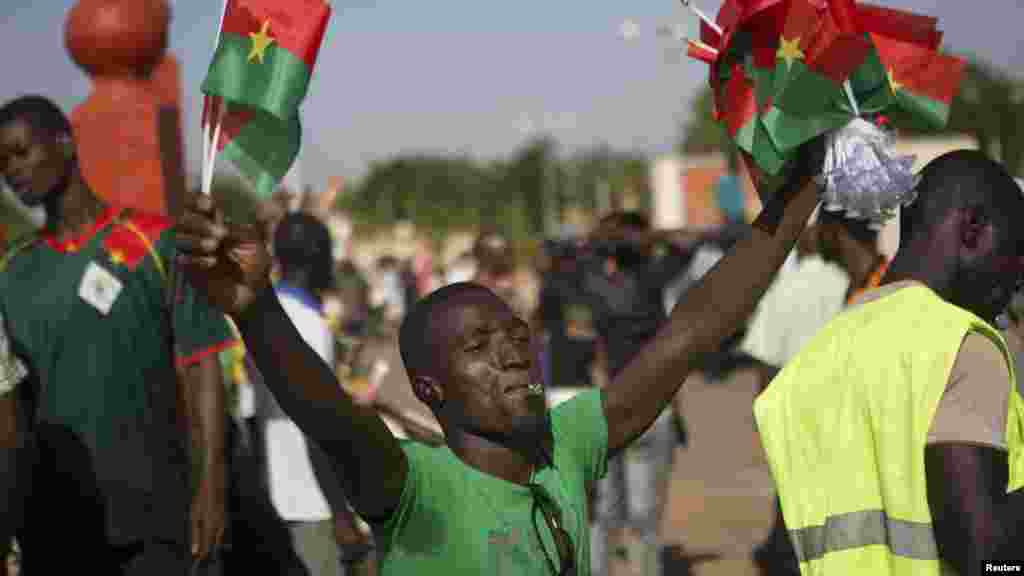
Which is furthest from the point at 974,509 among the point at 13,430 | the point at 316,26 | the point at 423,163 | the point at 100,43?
the point at 423,163

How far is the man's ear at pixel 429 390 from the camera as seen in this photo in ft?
9.59

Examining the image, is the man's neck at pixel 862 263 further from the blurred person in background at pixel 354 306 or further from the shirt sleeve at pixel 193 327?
the blurred person in background at pixel 354 306

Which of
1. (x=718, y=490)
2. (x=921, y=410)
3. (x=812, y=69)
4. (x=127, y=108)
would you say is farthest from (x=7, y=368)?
(x=718, y=490)

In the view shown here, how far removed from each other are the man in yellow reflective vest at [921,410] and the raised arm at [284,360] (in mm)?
823

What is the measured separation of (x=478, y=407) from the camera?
112 inches

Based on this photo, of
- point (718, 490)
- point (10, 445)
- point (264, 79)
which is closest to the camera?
point (264, 79)

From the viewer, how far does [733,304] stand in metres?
3.18

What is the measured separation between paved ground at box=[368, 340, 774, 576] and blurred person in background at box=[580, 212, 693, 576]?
0.31 metres

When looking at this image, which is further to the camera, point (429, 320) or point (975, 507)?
point (429, 320)

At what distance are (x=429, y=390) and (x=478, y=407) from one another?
0.47ft

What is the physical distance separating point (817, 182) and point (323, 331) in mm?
2624

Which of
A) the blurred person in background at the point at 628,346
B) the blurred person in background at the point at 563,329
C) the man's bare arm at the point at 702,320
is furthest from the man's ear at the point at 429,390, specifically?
the blurred person in background at the point at 563,329

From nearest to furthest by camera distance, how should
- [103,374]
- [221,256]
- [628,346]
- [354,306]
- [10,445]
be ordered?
[221,256]
[10,445]
[103,374]
[628,346]
[354,306]

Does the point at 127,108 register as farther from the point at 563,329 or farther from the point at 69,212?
the point at 563,329
